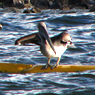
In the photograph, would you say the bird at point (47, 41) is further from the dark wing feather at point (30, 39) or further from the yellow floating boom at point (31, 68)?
the yellow floating boom at point (31, 68)

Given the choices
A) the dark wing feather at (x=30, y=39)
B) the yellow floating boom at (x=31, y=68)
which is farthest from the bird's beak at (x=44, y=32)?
the yellow floating boom at (x=31, y=68)

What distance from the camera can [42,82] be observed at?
30.6 ft

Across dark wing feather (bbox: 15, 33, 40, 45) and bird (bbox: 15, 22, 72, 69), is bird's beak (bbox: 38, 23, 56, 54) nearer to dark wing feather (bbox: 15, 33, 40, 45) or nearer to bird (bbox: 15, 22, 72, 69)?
bird (bbox: 15, 22, 72, 69)

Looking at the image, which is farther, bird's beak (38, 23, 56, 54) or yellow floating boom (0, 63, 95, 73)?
yellow floating boom (0, 63, 95, 73)

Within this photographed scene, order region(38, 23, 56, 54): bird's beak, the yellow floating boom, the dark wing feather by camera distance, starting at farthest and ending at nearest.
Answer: the yellow floating boom → the dark wing feather → region(38, 23, 56, 54): bird's beak

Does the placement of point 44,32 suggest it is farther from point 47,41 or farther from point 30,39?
point 30,39

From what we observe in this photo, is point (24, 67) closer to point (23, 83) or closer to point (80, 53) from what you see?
point (23, 83)

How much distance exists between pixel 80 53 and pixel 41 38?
23.1 ft

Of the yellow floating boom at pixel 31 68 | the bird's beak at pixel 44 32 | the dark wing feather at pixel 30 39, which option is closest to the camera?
the bird's beak at pixel 44 32

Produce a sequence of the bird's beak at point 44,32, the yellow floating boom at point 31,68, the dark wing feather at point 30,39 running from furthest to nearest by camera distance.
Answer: the yellow floating boom at point 31,68 < the dark wing feather at point 30,39 < the bird's beak at point 44,32

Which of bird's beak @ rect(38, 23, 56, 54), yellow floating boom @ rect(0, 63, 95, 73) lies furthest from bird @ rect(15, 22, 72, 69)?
yellow floating boom @ rect(0, 63, 95, 73)

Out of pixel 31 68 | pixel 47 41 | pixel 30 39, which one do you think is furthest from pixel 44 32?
pixel 31 68

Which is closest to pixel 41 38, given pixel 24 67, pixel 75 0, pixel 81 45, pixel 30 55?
pixel 24 67

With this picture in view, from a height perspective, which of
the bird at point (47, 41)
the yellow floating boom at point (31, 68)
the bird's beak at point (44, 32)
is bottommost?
the yellow floating boom at point (31, 68)
